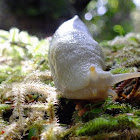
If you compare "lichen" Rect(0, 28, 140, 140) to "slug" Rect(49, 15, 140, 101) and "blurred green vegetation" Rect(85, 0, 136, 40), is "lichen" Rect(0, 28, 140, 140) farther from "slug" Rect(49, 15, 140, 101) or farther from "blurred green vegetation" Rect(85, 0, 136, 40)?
"blurred green vegetation" Rect(85, 0, 136, 40)

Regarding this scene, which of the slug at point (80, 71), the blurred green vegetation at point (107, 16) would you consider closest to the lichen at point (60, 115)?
the slug at point (80, 71)

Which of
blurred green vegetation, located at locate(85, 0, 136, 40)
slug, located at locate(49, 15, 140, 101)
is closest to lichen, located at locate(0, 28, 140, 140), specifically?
slug, located at locate(49, 15, 140, 101)

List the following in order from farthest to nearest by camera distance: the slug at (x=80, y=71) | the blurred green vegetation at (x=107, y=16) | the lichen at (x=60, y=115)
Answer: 1. the blurred green vegetation at (x=107, y=16)
2. the slug at (x=80, y=71)
3. the lichen at (x=60, y=115)

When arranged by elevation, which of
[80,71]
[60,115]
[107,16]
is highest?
[107,16]

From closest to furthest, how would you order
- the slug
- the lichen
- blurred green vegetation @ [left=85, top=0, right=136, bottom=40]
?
the lichen
the slug
blurred green vegetation @ [left=85, top=0, right=136, bottom=40]

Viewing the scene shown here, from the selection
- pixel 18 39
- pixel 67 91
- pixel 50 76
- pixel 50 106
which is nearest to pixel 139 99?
pixel 67 91

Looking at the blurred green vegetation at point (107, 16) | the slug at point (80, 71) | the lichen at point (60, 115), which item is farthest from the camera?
the blurred green vegetation at point (107, 16)

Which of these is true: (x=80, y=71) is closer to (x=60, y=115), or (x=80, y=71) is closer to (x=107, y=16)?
(x=60, y=115)

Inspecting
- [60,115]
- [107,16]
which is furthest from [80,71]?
[107,16]

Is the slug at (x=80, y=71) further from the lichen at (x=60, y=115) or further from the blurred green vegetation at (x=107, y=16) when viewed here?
the blurred green vegetation at (x=107, y=16)
